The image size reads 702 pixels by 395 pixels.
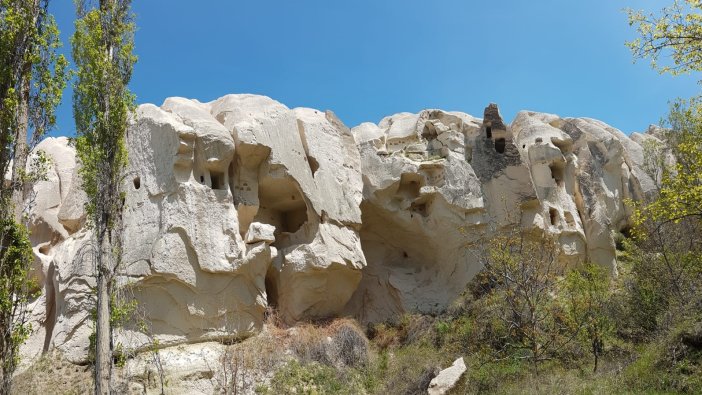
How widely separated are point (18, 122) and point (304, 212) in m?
10.4

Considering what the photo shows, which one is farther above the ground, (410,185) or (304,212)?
(410,185)

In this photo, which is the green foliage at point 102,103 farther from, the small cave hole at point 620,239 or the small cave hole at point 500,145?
the small cave hole at point 620,239

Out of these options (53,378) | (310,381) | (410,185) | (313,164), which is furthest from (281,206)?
(53,378)

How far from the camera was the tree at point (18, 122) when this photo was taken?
41.1ft

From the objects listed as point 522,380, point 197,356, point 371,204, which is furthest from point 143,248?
point 522,380

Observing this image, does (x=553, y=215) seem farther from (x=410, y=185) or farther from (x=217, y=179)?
(x=217, y=179)

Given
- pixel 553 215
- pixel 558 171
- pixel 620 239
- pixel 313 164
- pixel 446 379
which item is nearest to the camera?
pixel 446 379

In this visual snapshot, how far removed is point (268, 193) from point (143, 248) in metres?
4.55

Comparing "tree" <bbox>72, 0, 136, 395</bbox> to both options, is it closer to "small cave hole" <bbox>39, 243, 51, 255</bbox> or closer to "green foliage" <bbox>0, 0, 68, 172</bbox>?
"green foliage" <bbox>0, 0, 68, 172</bbox>

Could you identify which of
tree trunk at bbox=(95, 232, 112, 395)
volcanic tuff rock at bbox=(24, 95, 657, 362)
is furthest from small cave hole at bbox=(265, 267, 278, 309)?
tree trunk at bbox=(95, 232, 112, 395)

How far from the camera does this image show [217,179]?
1994 centimetres

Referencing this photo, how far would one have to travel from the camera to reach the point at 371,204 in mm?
23453

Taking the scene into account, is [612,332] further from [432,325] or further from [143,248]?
[143,248]

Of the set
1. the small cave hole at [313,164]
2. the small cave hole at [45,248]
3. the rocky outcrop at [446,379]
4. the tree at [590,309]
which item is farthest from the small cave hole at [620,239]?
the small cave hole at [45,248]
